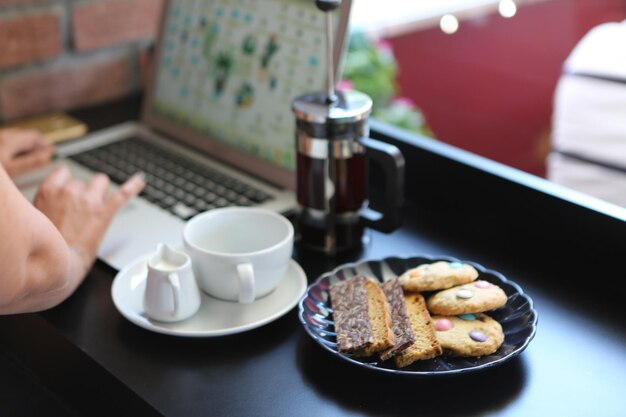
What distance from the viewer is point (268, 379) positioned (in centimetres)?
75

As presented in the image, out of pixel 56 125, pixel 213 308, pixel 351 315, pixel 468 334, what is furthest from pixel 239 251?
pixel 56 125

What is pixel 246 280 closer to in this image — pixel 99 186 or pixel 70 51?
pixel 99 186

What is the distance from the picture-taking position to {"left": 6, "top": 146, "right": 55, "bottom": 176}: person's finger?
1.16 meters

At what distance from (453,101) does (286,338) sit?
59.4 inches

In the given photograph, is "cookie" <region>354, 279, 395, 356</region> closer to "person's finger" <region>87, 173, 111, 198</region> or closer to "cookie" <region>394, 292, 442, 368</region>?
"cookie" <region>394, 292, 442, 368</region>

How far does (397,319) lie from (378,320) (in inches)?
0.8

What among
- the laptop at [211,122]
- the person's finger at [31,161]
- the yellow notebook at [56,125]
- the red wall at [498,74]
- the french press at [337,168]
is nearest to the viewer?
the french press at [337,168]

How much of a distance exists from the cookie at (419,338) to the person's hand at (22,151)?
671 mm

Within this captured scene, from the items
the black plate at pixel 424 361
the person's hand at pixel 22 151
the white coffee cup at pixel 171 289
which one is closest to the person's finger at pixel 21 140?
the person's hand at pixel 22 151

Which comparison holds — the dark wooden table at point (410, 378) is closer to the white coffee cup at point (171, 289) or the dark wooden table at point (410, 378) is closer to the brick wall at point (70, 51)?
the white coffee cup at point (171, 289)

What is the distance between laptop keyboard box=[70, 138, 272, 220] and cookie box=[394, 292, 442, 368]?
0.35 m

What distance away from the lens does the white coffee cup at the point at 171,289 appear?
2.59 ft

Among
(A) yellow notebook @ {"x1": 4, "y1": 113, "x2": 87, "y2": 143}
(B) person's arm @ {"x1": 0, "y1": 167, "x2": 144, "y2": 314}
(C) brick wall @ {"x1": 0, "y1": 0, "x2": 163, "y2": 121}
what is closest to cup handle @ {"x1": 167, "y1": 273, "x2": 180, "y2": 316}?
(B) person's arm @ {"x1": 0, "y1": 167, "x2": 144, "y2": 314}

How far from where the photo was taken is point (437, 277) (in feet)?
2.66
